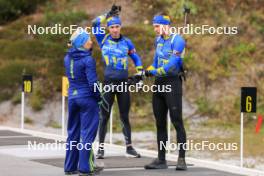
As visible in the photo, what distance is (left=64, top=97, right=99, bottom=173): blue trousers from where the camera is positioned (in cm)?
1116

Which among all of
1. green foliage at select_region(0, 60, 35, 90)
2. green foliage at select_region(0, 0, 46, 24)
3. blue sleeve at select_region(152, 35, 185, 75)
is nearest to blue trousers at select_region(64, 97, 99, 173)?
blue sleeve at select_region(152, 35, 185, 75)

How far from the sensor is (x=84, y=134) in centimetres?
1120

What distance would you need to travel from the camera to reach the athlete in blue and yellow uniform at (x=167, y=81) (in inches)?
479

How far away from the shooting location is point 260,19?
920 inches

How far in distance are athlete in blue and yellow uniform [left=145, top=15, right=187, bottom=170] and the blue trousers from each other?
1305 millimetres

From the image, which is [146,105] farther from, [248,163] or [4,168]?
[4,168]

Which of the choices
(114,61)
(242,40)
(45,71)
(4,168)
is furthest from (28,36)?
(4,168)

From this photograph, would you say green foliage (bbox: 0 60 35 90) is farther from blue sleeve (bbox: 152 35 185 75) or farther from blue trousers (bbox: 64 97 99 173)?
blue trousers (bbox: 64 97 99 173)

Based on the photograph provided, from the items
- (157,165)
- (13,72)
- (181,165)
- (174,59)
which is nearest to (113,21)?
(174,59)

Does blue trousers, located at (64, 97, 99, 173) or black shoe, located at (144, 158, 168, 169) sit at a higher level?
blue trousers, located at (64, 97, 99, 173)

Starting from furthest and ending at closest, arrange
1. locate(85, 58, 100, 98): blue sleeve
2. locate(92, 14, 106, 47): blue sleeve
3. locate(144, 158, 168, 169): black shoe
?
locate(92, 14, 106, 47): blue sleeve < locate(144, 158, 168, 169): black shoe < locate(85, 58, 100, 98): blue sleeve

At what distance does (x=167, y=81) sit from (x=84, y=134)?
1.64 meters

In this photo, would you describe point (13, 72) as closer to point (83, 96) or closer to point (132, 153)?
point (132, 153)

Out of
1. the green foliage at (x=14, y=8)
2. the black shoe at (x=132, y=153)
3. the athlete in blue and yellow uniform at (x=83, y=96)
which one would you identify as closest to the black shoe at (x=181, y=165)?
the athlete in blue and yellow uniform at (x=83, y=96)
